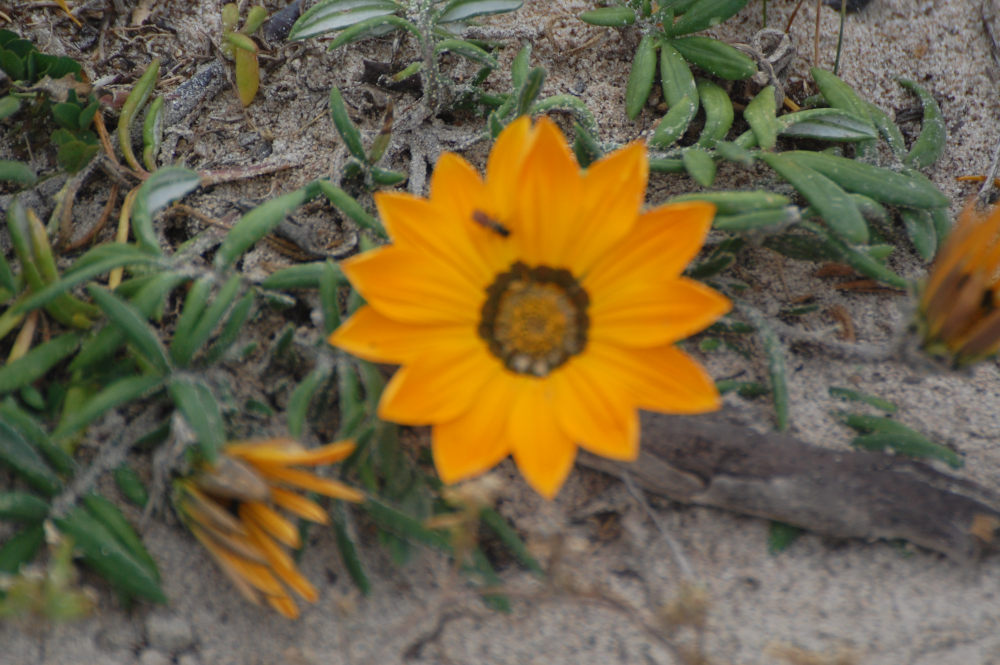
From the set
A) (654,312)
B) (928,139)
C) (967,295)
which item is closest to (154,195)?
(654,312)

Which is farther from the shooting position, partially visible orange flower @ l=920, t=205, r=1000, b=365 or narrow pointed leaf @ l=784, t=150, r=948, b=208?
narrow pointed leaf @ l=784, t=150, r=948, b=208

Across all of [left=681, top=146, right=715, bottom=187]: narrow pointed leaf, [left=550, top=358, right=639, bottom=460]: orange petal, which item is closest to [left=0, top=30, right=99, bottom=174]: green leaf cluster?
[left=550, top=358, right=639, bottom=460]: orange petal

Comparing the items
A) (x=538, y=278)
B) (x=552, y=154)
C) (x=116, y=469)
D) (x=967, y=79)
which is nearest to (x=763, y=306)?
(x=538, y=278)

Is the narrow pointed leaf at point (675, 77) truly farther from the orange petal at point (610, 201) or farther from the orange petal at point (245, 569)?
the orange petal at point (245, 569)

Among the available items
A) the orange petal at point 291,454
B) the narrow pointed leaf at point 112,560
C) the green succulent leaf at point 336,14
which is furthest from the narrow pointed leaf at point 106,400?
the green succulent leaf at point 336,14

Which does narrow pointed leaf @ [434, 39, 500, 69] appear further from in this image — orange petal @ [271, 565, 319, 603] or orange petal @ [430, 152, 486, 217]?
orange petal @ [271, 565, 319, 603]

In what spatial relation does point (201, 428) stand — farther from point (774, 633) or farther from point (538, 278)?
point (774, 633)
